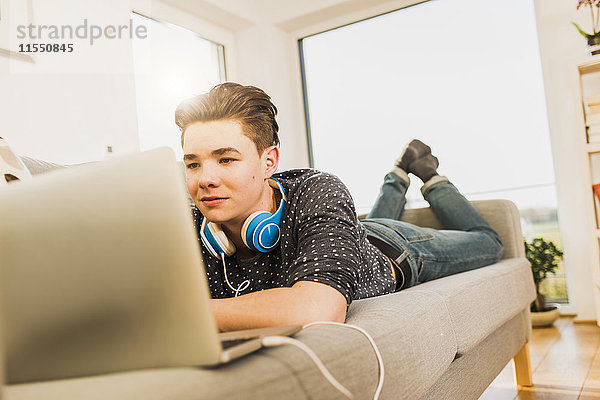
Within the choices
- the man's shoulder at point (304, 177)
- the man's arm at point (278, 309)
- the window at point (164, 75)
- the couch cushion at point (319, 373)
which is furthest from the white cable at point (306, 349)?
the window at point (164, 75)

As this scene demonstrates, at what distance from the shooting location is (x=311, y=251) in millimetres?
920

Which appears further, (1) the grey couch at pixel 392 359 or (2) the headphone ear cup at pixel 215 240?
(2) the headphone ear cup at pixel 215 240

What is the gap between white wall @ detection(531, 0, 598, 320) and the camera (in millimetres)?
2693

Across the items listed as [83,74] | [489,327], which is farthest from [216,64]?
[489,327]

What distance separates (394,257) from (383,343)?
0.82 meters

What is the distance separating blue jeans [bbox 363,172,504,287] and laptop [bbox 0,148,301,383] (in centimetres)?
114

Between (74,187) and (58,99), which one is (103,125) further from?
(74,187)

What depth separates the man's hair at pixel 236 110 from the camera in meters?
1.07

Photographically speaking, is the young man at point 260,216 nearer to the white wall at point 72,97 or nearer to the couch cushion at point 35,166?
the couch cushion at point 35,166

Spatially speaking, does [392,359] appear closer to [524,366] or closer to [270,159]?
[270,159]

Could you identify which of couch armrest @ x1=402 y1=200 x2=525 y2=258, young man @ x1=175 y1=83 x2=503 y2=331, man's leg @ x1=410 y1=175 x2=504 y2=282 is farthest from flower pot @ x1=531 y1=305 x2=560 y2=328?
young man @ x1=175 y1=83 x2=503 y2=331

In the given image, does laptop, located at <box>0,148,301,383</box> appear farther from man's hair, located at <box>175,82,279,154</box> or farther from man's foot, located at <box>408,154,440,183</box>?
man's foot, located at <box>408,154,440,183</box>

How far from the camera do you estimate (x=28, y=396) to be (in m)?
0.45

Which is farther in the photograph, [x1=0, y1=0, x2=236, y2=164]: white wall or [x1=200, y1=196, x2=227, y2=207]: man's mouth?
[x1=0, y1=0, x2=236, y2=164]: white wall
